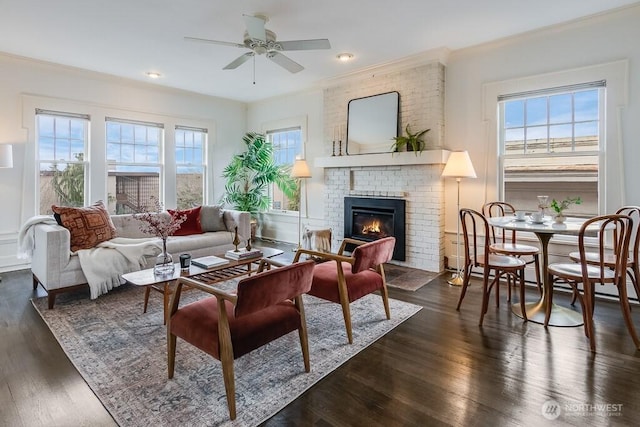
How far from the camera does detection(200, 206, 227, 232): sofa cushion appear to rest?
4.98 m

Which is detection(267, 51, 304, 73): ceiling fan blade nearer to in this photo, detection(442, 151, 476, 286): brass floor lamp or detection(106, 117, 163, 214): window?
detection(442, 151, 476, 286): brass floor lamp

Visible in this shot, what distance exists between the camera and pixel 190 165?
634 centimetres

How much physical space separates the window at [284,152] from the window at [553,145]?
3418 millimetres

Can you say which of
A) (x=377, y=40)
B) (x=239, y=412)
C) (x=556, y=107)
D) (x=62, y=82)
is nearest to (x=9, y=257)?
(x=62, y=82)

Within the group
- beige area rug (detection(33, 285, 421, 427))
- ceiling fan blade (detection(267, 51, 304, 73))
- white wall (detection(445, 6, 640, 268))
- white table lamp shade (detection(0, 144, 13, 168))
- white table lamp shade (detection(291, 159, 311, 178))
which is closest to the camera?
beige area rug (detection(33, 285, 421, 427))

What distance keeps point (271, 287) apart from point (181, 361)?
1010 millimetres

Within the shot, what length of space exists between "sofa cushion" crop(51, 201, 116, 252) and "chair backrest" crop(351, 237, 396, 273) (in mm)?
2866

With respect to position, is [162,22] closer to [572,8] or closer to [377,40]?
[377,40]

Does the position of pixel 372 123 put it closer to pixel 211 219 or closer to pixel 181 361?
pixel 211 219

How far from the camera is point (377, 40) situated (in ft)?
13.0

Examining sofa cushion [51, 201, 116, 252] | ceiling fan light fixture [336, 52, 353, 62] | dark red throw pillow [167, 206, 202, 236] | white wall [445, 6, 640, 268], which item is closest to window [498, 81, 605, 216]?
white wall [445, 6, 640, 268]

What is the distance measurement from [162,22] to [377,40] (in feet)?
7.51

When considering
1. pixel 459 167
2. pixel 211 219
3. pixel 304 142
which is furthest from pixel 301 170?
pixel 459 167

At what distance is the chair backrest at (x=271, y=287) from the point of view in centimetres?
170
